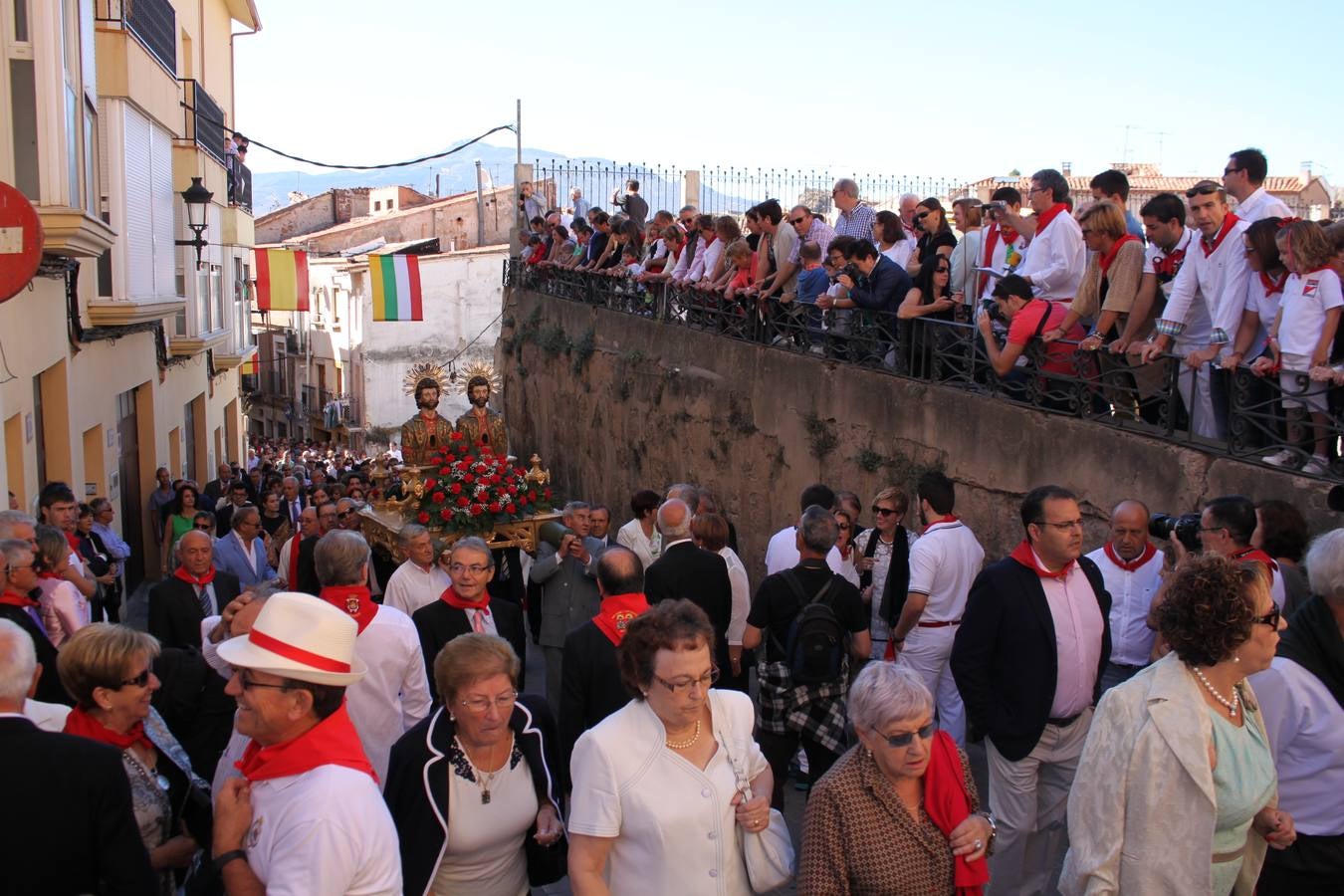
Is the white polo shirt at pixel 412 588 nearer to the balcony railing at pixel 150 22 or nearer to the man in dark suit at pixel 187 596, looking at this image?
the man in dark suit at pixel 187 596

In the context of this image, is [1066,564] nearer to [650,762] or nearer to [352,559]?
[650,762]

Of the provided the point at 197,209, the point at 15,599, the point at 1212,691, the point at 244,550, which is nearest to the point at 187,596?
the point at 15,599

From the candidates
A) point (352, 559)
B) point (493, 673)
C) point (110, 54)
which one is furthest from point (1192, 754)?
point (110, 54)

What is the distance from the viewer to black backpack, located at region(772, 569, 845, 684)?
5.84 meters

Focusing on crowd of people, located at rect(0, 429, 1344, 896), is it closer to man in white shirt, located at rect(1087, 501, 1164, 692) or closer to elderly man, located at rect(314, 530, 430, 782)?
elderly man, located at rect(314, 530, 430, 782)

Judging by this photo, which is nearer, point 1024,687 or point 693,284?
point 1024,687

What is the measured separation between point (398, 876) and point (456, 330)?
38.7 m

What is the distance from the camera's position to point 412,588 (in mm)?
7227

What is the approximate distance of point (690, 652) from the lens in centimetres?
384

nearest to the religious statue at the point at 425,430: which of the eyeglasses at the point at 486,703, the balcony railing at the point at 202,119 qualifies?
the eyeglasses at the point at 486,703

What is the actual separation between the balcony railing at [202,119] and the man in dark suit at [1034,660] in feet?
61.6

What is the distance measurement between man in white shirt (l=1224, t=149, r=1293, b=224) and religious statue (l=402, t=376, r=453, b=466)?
6.93m

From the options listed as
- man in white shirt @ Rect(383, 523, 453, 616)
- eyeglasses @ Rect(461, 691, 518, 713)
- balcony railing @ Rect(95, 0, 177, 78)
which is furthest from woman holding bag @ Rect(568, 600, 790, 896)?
balcony railing @ Rect(95, 0, 177, 78)

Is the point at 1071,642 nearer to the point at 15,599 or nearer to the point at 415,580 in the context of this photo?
the point at 415,580
